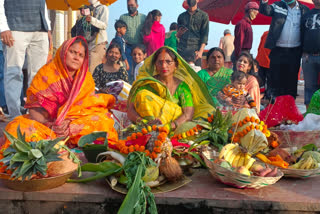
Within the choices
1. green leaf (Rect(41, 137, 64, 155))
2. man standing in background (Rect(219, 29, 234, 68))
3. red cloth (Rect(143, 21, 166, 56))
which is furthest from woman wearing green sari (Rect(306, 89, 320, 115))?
man standing in background (Rect(219, 29, 234, 68))

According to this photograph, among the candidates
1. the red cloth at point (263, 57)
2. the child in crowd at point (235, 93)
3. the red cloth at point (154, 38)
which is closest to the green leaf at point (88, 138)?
the child in crowd at point (235, 93)

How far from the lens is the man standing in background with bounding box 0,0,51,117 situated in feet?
16.1

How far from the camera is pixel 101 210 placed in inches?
86.5

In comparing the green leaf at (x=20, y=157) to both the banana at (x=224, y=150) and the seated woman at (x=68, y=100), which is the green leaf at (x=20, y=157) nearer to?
the banana at (x=224, y=150)

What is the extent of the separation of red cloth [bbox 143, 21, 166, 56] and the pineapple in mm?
5536

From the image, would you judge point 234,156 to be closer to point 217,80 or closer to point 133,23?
point 217,80

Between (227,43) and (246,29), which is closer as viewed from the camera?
(246,29)

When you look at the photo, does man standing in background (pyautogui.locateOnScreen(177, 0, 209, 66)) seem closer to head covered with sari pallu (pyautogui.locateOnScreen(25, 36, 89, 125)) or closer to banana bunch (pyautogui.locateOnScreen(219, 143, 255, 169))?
head covered with sari pallu (pyautogui.locateOnScreen(25, 36, 89, 125))

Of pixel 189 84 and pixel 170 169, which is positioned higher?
pixel 189 84

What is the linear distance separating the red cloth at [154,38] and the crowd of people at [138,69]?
0.02m

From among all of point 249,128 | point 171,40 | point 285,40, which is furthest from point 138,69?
point 171,40

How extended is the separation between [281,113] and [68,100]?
2437mm

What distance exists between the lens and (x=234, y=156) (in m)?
2.58

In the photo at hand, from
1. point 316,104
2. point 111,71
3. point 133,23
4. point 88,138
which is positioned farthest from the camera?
point 133,23
